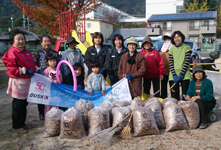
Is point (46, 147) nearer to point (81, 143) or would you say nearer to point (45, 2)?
point (81, 143)

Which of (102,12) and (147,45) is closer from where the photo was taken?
(147,45)

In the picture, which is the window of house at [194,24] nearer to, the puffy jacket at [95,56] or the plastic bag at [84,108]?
the puffy jacket at [95,56]

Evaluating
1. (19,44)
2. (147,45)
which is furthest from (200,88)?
(19,44)

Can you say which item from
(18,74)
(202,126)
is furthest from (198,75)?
(18,74)

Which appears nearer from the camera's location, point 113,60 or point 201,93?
point 201,93

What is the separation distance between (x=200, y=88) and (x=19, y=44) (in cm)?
355

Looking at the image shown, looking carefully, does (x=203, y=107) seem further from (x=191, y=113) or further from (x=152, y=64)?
(x=152, y=64)

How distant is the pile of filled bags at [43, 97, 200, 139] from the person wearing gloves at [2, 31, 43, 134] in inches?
23.9

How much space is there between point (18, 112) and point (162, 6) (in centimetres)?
6096

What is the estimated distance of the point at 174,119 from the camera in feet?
10.9

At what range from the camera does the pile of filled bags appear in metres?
3.10

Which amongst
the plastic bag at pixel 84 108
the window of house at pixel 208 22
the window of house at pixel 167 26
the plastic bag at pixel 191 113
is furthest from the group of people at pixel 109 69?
the window of house at pixel 208 22

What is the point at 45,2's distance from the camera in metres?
10.5

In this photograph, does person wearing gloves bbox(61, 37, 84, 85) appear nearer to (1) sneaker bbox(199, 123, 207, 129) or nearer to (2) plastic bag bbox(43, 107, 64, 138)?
(2) plastic bag bbox(43, 107, 64, 138)
